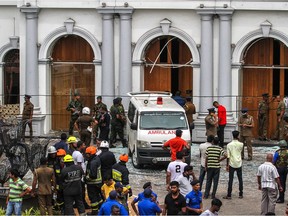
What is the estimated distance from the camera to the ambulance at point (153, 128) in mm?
29125

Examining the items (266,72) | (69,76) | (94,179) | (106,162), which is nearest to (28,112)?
(69,76)

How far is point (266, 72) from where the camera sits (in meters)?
34.7

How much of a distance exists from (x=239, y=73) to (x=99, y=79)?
16.2 feet

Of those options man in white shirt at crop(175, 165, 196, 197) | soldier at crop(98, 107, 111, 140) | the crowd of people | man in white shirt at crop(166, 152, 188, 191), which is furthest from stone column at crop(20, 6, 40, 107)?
man in white shirt at crop(175, 165, 196, 197)

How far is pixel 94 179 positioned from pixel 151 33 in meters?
11.9

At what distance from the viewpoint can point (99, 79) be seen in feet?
116

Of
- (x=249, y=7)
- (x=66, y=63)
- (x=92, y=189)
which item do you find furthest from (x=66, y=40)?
(x=92, y=189)

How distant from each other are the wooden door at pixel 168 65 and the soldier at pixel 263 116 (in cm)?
281

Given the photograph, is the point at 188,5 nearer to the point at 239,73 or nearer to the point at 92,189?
the point at 239,73

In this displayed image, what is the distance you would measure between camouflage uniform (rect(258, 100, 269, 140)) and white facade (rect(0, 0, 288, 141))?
35.1 inches

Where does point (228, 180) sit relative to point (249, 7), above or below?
below

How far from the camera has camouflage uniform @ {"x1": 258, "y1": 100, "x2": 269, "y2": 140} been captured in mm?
33906

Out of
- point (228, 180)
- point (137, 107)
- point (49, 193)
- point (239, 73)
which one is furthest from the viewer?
point (239, 73)

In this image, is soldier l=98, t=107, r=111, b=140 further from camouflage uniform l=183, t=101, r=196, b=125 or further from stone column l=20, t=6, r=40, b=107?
stone column l=20, t=6, r=40, b=107
